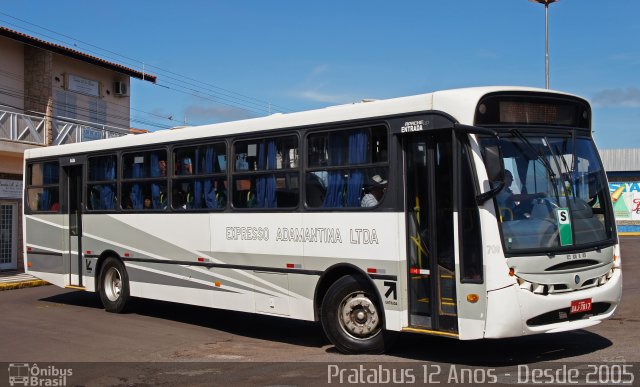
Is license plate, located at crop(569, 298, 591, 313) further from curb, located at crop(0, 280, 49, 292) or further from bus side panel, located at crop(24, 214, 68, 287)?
curb, located at crop(0, 280, 49, 292)

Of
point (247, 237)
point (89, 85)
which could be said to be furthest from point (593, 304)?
point (89, 85)

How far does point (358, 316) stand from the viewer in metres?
9.34

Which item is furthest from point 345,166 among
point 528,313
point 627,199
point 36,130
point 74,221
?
point 627,199

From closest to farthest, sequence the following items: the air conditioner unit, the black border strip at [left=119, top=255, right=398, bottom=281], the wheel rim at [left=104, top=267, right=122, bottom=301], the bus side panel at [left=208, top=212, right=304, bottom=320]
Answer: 1. the black border strip at [left=119, top=255, right=398, bottom=281]
2. the bus side panel at [left=208, top=212, right=304, bottom=320]
3. the wheel rim at [left=104, top=267, right=122, bottom=301]
4. the air conditioner unit

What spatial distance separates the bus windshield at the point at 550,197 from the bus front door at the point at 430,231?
0.63m

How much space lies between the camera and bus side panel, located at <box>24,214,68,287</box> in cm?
1495

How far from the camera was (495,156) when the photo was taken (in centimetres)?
809

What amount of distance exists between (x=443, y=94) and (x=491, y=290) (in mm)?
2291

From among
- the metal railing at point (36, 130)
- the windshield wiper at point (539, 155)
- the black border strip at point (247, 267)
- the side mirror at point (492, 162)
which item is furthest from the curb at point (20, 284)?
the windshield wiper at point (539, 155)

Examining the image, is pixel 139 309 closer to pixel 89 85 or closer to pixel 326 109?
pixel 326 109

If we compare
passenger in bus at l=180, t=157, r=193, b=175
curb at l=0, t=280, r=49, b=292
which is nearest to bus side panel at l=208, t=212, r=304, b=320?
passenger in bus at l=180, t=157, r=193, b=175

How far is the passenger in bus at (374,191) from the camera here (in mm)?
9078

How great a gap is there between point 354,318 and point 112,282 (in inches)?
251

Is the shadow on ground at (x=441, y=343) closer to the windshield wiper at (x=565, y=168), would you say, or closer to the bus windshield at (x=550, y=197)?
the bus windshield at (x=550, y=197)
